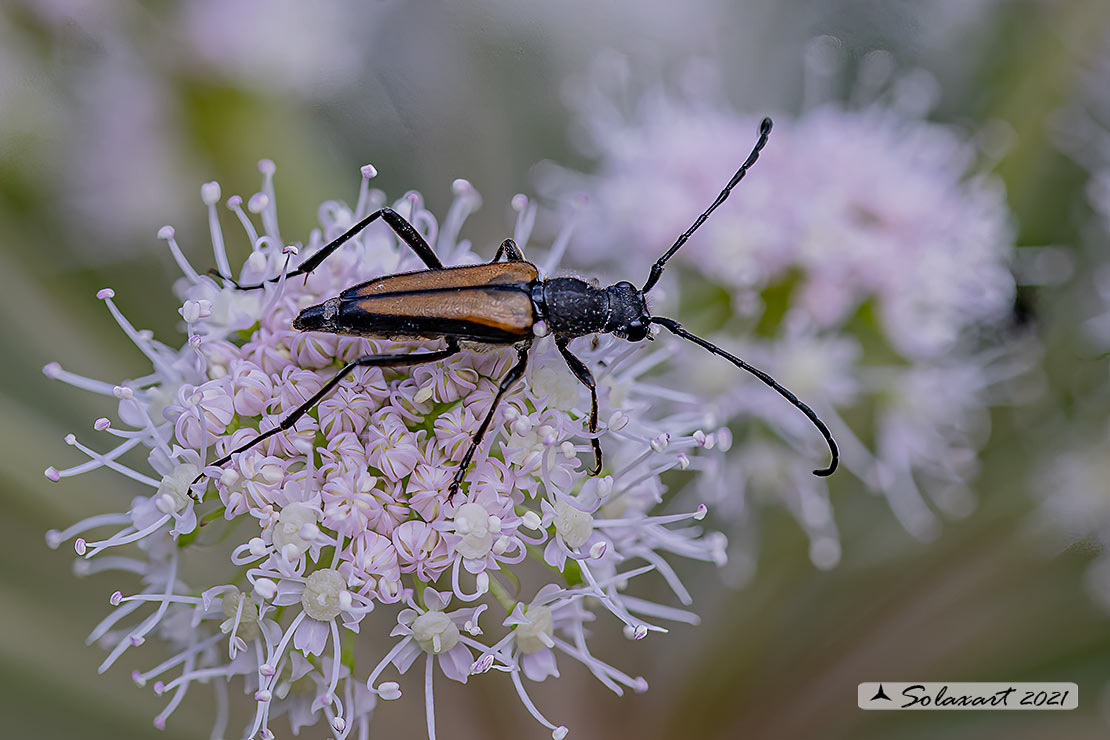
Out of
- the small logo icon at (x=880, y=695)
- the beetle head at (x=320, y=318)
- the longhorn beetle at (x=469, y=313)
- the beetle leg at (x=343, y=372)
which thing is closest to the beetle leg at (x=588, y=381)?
the longhorn beetle at (x=469, y=313)

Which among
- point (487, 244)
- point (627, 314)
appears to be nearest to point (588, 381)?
point (627, 314)

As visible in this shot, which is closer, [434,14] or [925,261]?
[925,261]

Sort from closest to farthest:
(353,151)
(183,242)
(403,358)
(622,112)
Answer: (403,358), (353,151), (183,242), (622,112)

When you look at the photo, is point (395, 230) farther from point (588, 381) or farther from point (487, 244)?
point (487, 244)

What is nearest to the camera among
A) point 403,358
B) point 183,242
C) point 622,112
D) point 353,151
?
point 403,358

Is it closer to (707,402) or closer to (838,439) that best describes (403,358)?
(707,402)

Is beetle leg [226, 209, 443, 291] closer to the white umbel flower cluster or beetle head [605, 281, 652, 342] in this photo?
the white umbel flower cluster

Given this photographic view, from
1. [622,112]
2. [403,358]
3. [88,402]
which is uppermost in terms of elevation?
[622,112]

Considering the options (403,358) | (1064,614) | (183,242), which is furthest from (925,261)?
(183,242)
